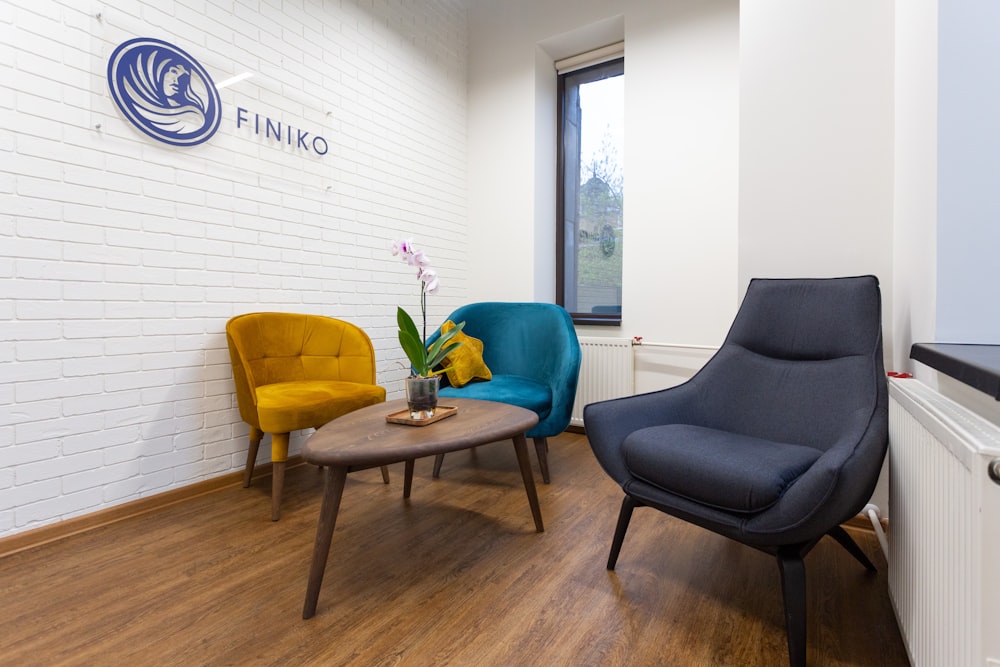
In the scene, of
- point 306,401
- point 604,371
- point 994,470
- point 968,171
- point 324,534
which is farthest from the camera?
point 604,371

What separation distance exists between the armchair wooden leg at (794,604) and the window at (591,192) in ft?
8.22

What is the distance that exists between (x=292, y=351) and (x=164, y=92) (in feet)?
4.40

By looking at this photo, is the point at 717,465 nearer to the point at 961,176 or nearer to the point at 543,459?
the point at 961,176

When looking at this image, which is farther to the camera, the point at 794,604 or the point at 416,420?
the point at 416,420

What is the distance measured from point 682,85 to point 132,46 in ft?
10.0

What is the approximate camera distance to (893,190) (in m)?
1.98

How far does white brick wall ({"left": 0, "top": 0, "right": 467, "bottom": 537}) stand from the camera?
1.93 meters

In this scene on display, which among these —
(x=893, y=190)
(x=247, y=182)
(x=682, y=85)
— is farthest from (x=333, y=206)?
(x=893, y=190)

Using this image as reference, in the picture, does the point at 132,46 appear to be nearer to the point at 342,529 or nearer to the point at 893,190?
the point at 342,529

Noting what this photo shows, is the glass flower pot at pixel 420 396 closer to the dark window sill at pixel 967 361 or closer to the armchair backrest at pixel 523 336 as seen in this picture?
the armchair backrest at pixel 523 336

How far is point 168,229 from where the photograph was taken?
2344mm

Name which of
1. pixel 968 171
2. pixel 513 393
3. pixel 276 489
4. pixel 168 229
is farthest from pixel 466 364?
pixel 968 171

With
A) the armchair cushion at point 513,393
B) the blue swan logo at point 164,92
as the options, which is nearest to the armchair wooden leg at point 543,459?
the armchair cushion at point 513,393

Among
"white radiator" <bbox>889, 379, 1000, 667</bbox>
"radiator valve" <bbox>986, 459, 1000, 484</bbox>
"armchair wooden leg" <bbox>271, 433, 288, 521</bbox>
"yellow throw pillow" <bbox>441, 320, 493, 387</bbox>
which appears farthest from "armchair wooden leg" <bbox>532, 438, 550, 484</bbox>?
"radiator valve" <bbox>986, 459, 1000, 484</bbox>
